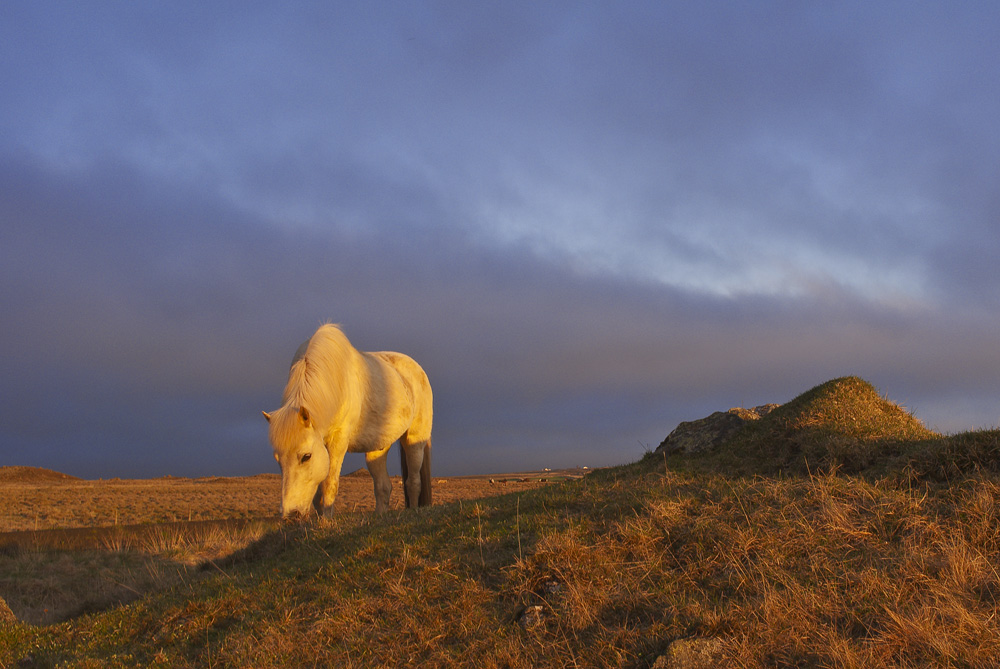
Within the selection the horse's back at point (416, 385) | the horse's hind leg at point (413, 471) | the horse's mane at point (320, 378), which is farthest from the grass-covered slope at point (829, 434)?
the horse's hind leg at point (413, 471)

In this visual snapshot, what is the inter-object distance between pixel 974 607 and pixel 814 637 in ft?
4.53

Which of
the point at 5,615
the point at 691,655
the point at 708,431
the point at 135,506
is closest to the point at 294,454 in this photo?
the point at 5,615

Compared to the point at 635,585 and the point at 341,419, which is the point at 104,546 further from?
the point at 635,585

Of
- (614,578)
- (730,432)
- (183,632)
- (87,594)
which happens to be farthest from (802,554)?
(87,594)

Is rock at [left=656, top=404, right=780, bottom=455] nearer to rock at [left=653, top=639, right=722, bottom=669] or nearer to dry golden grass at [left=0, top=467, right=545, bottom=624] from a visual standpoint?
dry golden grass at [left=0, top=467, right=545, bottom=624]

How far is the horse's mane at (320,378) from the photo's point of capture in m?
10.8

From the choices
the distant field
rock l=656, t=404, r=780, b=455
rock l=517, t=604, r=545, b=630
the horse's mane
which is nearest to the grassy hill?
rock l=517, t=604, r=545, b=630

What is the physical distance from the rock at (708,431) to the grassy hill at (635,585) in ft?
6.77

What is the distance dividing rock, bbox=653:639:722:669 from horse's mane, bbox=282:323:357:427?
7554 mm

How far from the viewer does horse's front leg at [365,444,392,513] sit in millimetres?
13297

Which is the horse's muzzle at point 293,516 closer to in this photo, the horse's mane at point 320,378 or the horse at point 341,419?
the horse at point 341,419

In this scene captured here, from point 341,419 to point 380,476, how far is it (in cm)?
216

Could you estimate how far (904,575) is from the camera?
526cm

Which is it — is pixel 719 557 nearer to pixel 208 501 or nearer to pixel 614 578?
pixel 614 578
